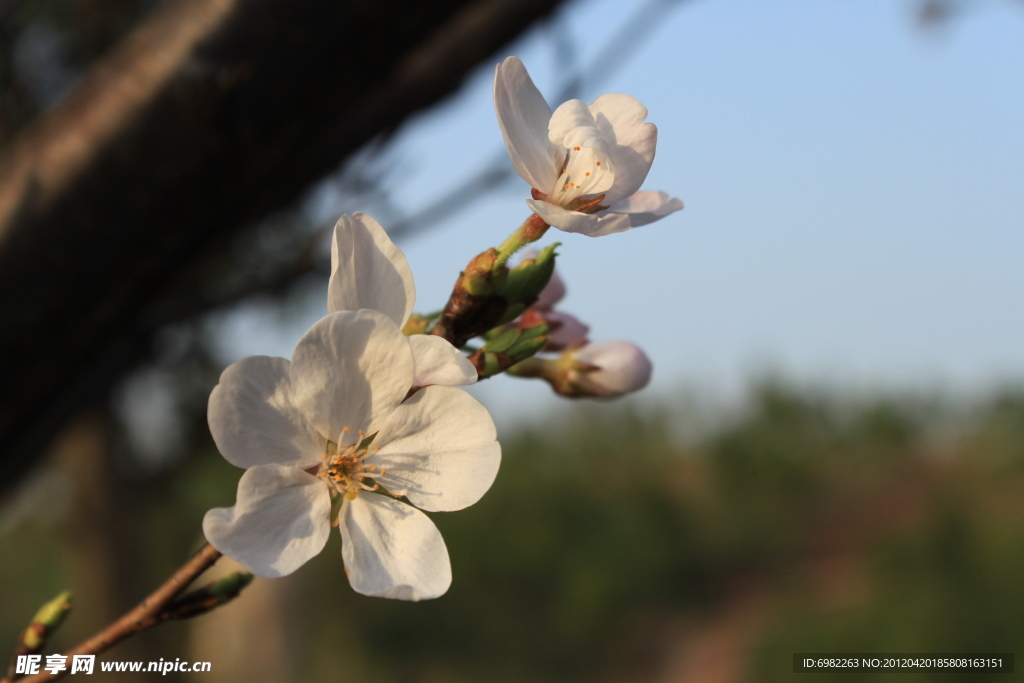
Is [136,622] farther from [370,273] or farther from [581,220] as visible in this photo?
[581,220]

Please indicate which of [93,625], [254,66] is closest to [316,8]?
[254,66]

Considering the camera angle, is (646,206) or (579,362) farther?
(579,362)

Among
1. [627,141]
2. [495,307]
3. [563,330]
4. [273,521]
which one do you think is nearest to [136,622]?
[273,521]

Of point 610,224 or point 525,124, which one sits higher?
point 525,124

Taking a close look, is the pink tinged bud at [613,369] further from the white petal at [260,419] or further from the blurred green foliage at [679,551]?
the blurred green foliage at [679,551]

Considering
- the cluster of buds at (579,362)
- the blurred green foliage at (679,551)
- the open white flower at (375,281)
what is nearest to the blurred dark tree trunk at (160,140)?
the cluster of buds at (579,362)

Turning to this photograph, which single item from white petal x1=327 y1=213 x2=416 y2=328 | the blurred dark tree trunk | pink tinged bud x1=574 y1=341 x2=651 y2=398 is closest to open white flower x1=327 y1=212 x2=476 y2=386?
white petal x1=327 y1=213 x2=416 y2=328

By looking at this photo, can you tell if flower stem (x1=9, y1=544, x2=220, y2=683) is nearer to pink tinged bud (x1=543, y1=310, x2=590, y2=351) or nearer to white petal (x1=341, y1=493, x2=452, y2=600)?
white petal (x1=341, y1=493, x2=452, y2=600)

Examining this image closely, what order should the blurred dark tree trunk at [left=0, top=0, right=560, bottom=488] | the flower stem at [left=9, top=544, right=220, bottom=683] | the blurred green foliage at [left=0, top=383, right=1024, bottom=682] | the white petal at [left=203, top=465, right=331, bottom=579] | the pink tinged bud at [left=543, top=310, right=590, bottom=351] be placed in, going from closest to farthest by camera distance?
the white petal at [left=203, top=465, right=331, bottom=579] < the flower stem at [left=9, top=544, right=220, bottom=683] < the pink tinged bud at [left=543, top=310, right=590, bottom=351] < the blurred dark tree trunk at [left=0, top=0, right=560, bottom=488] < the blurred green foliage at [left=0, top=383, right=1024, bottom=682]
